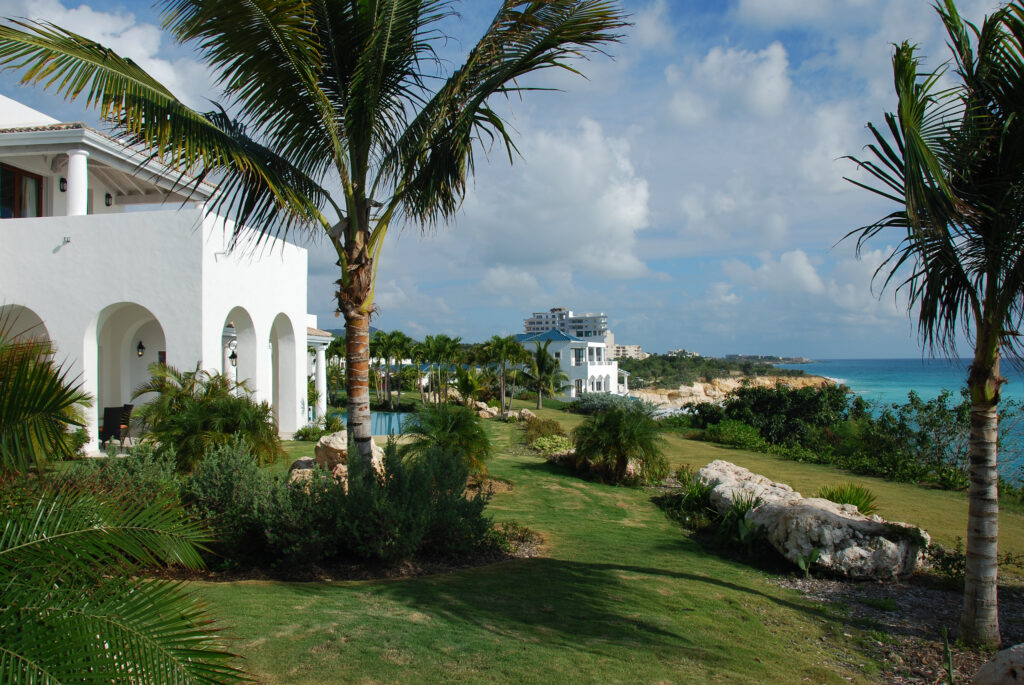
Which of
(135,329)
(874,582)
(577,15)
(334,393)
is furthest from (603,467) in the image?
(334,393)

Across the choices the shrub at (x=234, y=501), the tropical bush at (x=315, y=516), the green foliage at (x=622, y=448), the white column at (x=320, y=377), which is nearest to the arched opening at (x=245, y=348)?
the white column at (x=320, y=377)

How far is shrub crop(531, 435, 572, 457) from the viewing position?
58.3ft

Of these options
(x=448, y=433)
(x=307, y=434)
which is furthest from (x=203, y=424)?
(x=307, y=434)

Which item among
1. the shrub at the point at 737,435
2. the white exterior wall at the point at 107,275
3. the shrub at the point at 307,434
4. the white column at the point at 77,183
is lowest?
the shrub at the point at 737,435

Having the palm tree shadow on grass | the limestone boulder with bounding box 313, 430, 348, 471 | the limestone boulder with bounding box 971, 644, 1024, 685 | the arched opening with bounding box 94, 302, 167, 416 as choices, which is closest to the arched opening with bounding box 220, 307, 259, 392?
the arched opening with bounding box 94, 302, 167, 416

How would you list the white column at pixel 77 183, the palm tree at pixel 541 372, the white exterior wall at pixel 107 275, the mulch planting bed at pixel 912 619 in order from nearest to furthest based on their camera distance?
the mulch planting bed at pixel 912 619, the white exterior wall at pixel 107 275, the white column at pixel 77 183, the palm tree at pixel 541 372

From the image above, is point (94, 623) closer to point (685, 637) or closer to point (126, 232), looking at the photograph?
point (685, 637)

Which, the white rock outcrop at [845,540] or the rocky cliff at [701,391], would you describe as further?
the rocky cliff at [701,391]

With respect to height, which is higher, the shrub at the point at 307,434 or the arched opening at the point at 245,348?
the arched opening at the point at 245,348

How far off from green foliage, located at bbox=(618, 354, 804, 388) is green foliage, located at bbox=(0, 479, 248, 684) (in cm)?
8839

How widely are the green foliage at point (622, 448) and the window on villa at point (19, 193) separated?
15.4m

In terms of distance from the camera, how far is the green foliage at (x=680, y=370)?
92875mm

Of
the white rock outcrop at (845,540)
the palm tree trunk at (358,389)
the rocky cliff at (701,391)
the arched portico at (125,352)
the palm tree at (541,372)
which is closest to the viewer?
the palm tree trunk at (358,389)

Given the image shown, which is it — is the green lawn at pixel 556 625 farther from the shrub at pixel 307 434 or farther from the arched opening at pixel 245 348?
the shrub at pixel 307 434
